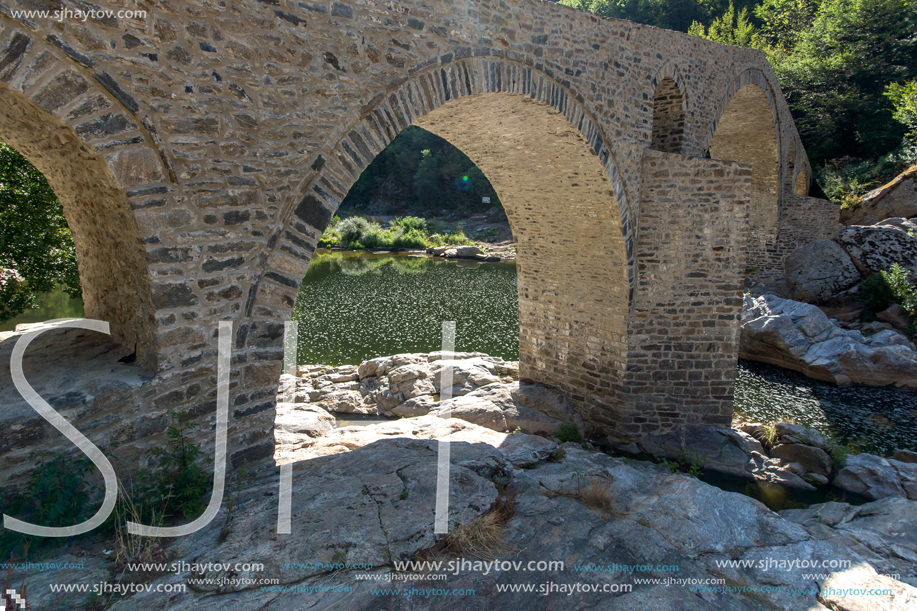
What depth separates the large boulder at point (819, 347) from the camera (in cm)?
828

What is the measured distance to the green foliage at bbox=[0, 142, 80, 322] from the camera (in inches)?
220

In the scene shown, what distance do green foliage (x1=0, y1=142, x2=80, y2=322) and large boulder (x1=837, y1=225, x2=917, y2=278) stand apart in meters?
13.8

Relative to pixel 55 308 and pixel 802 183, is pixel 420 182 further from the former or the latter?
pixel 55 308

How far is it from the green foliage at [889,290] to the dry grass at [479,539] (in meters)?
10.4

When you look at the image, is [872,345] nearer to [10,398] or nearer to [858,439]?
[858,439]

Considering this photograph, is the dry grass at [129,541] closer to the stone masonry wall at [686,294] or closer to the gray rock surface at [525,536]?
the gray rock surface at [525,536]

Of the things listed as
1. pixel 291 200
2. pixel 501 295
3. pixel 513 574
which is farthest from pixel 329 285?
pixel 513 574

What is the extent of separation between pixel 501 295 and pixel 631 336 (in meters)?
8.54

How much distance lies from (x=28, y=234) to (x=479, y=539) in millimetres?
5855

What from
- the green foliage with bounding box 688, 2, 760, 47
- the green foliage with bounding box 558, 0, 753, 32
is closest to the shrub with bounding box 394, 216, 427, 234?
the green foliage with bounding box 558, 0, 753, 32

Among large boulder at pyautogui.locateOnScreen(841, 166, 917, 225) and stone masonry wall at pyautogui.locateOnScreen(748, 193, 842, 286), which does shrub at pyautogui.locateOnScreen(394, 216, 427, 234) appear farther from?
large boulder at pyautogui.locateOnScreen(841, 166, 917, 225)

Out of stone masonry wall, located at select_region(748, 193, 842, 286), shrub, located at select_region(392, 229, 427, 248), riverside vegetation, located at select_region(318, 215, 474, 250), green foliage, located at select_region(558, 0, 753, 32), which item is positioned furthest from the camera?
green foliage, located at select_region(558, 0, 753, 32)

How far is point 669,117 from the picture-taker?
283 inches

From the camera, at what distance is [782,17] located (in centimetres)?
2175
